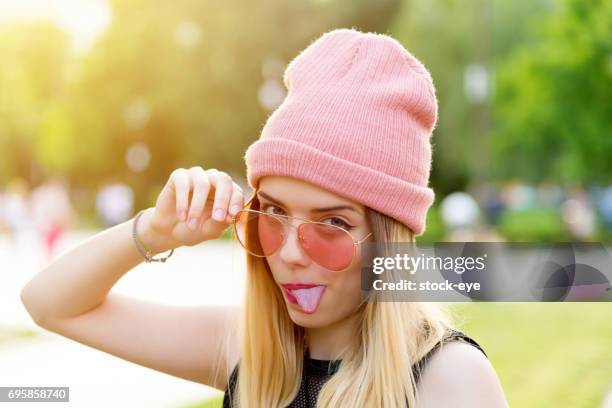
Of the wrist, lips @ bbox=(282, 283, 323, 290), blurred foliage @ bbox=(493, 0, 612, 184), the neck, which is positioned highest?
blurred foliage @ bbox=(493, 0, 612, 184)

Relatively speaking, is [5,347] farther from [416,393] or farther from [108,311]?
[416,393]

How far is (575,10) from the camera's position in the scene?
17469 mm

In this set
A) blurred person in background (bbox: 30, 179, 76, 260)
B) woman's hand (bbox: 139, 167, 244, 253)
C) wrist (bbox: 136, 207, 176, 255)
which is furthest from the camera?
blurred person in background (bbox: 30, 179, 76, 260)

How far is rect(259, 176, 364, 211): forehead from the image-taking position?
75.3 inches

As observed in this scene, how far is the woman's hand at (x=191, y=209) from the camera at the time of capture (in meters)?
2.00

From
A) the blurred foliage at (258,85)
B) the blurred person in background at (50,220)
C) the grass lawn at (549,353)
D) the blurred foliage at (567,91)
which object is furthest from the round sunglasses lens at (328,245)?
the blurred foliage at (258,85)

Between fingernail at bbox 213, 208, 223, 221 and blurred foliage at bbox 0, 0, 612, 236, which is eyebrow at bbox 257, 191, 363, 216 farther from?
blurred foliage at bbox 0, 0, 612, 236

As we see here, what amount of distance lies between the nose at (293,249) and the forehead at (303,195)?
5cm

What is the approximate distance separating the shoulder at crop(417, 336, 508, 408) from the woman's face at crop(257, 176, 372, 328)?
0.85 feet

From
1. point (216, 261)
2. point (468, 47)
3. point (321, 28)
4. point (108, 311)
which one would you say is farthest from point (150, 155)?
point (108, 311)

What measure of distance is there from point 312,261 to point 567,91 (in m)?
20.3

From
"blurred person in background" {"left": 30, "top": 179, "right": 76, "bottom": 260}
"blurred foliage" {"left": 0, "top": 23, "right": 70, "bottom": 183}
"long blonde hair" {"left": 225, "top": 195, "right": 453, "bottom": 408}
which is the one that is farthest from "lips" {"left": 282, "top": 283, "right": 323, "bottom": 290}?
"blurred foliage" {"left": 0, "top": 23, "right": 70, "bottom": 183}

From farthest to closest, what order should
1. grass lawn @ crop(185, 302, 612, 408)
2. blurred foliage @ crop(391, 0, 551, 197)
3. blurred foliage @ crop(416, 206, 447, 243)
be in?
blurred foliage @ crop(391, 0, 551, 197)
blurred foliage @ crop(416, 206, 447, 243)
grass lawn @ crop(185, 302, 612, 408)

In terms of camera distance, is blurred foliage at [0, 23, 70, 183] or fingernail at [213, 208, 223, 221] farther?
→ blurred foliage at [0, 23, 70, 183]
